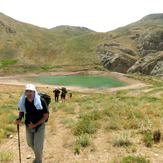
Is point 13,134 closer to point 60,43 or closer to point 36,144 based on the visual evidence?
point 36,144

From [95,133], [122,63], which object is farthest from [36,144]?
[122,63]

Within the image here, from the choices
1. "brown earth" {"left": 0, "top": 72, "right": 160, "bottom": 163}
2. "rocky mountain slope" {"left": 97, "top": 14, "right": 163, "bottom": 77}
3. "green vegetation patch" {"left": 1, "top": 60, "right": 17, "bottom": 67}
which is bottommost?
"brown earth" {"left": 0, "top": 72, "right": 160, "bottom": 163}

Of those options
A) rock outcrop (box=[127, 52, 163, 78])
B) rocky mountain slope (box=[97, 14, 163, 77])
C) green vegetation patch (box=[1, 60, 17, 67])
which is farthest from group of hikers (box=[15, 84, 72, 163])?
green vegetation patch (box=[1, 60, 17, 67])

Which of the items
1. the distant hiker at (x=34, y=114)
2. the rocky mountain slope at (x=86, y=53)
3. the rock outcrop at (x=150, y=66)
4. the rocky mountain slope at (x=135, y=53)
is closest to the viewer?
the distant hiker at (x=34, y=114)

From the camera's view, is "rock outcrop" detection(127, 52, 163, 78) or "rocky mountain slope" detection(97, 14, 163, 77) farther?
"rocky mountain slope" detection(97, 14, 163, 77)

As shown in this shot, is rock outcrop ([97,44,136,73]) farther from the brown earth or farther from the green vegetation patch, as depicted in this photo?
the brown earth

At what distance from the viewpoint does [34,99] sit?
3.46m

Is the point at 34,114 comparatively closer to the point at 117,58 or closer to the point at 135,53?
the point at 117,58

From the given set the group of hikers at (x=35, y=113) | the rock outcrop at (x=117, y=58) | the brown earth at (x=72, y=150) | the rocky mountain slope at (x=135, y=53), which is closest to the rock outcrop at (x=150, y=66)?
the rocky mountain slope at (x=135, y=53)

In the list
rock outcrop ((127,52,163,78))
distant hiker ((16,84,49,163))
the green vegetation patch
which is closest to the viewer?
distant hiker ((16,84,49,163))

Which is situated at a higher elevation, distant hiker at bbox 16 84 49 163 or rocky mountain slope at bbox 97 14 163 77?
rocky mountain slope at bbox 97 14 163 77

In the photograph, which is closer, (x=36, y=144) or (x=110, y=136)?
(x=36, y=144)

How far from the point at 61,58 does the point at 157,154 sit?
82811 mm

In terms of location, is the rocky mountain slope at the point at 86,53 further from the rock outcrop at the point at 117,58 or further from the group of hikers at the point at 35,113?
the group of hikers at the point at 35,113
